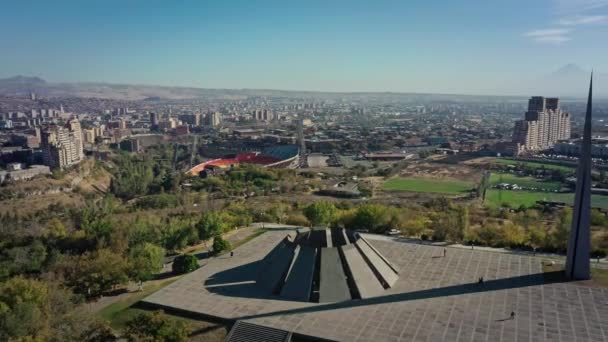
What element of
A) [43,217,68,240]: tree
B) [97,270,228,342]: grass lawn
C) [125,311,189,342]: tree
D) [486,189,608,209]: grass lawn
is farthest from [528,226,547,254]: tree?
[43,217,68,240]: tree

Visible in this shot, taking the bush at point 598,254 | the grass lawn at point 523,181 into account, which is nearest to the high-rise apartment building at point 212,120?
the grass lawn at point 523,181

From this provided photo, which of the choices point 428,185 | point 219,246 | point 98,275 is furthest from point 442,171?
point 98,275

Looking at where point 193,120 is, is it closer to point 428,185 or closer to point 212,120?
point 212,120

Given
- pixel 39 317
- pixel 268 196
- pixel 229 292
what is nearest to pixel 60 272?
pixel 39 317

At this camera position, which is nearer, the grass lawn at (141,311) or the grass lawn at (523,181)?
the grass lawn at (141,311)

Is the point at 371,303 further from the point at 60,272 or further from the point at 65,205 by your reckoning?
the point at 65,205

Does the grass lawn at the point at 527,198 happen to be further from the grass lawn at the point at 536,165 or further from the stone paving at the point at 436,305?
the stone paving at the point at 436,305
